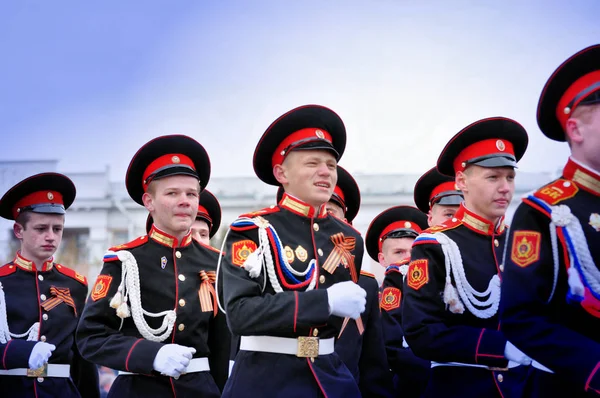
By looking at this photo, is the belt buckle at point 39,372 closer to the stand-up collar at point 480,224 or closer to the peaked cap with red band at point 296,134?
the peaked cap with red band at point 296,134

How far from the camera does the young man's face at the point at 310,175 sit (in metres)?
4.28

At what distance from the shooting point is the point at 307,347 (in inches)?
156

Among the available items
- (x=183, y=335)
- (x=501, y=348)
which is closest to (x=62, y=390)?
(x=183, y=335)

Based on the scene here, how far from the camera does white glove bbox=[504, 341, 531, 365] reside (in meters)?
4.22

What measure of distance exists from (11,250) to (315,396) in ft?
55.7

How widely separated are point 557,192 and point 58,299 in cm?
478

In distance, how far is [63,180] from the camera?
6969 mm

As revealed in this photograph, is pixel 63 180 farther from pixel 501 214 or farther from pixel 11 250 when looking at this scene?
pixel 11 250

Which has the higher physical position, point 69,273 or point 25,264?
point 25,264

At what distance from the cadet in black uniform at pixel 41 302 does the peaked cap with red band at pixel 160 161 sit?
1.44 metres

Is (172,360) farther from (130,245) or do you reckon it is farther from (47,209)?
(47,209)

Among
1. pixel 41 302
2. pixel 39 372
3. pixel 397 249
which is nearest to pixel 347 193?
pixel 397 249

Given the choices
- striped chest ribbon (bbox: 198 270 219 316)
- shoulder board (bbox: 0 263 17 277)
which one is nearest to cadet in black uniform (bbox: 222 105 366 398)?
striped chest ribbon (bbox: 198 270 219 316)

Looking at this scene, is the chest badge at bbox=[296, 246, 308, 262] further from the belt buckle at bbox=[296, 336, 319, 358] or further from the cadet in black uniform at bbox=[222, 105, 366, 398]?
the belt buckle at bbox=[296, 336, 319, 358]
